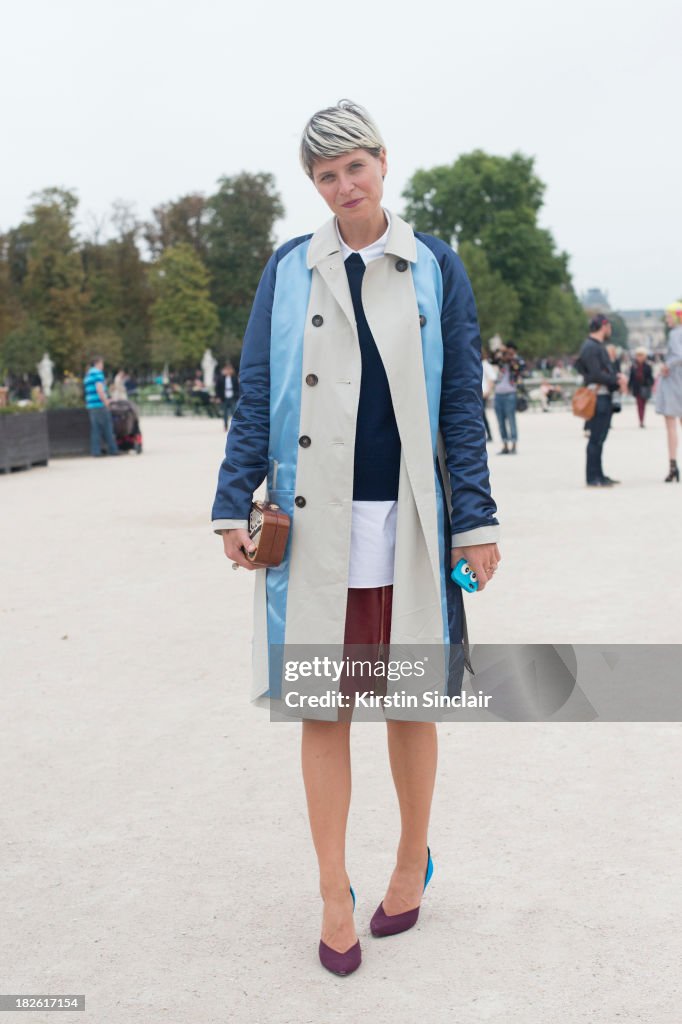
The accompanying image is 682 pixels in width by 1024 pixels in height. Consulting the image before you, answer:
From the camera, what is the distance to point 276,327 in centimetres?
314

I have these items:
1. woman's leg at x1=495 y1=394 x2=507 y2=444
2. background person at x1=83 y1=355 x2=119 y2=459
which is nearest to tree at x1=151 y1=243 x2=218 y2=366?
background person at x1=83 y1=355 x2=119 y2=459

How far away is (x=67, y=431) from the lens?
2330 cm

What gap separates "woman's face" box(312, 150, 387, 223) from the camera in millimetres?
3062

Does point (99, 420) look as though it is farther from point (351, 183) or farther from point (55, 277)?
point (55, 277)

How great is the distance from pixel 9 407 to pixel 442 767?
16658 mm

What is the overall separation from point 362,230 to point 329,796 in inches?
52.1

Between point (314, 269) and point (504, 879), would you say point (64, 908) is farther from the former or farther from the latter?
point (314, 269)

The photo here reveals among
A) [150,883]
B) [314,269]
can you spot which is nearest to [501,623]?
[150,883]

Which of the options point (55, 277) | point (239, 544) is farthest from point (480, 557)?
point (55, 277)

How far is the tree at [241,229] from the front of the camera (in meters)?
75.9

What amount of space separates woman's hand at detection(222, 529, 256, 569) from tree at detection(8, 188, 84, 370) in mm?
72118

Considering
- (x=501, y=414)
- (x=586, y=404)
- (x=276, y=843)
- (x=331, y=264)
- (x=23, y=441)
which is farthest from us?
(x=23, y=441)

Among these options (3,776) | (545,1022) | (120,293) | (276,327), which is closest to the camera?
(545,1022)

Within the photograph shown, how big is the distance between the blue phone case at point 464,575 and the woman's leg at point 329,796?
0.44m
